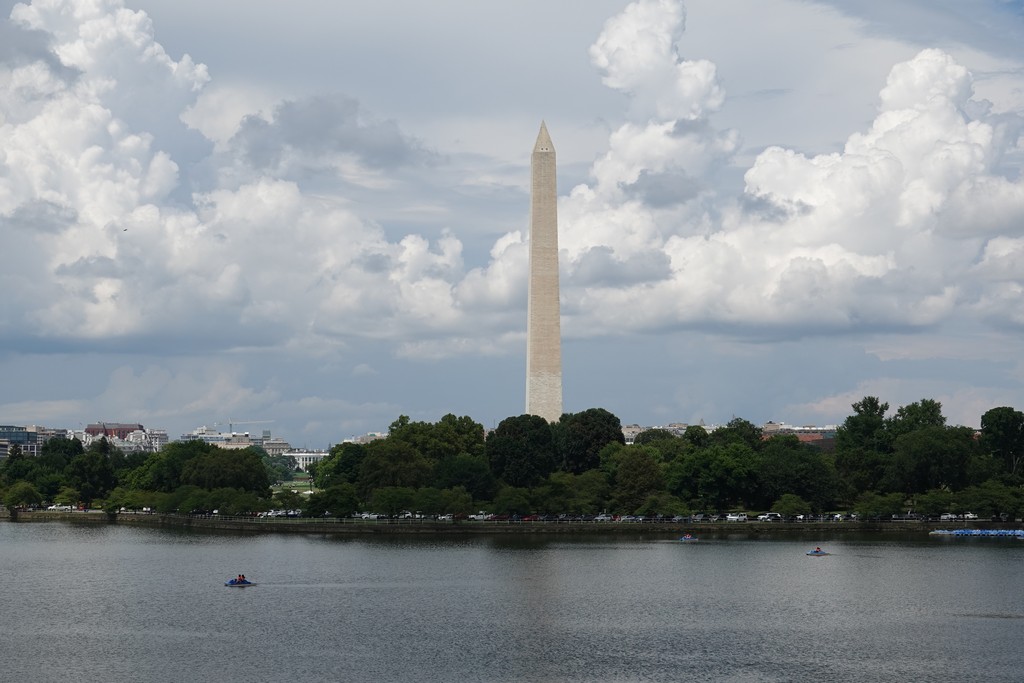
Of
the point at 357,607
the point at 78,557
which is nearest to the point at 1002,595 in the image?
the point at 357,607

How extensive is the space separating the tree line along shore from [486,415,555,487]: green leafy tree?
102mm

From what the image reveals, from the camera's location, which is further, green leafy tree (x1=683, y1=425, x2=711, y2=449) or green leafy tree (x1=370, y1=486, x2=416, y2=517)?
green leafy tree (x1=683, y1=425, x2=711, y2=449)

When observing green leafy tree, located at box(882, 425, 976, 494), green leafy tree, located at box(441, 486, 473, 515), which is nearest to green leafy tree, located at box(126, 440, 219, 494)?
→ green leafy tree, located at box(441, 486, 473, 515)

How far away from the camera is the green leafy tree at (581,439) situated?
115 m

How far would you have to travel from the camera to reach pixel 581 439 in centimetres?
11581

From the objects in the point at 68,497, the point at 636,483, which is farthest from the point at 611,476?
the point at 68,497

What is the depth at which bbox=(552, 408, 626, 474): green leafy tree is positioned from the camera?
378 ft

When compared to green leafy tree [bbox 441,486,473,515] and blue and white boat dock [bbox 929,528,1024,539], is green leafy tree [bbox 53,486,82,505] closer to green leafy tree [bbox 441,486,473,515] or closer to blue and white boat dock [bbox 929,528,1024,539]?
green leafy tree [bbox 441,486,473,515]

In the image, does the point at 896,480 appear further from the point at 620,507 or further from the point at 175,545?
the point at 175,545

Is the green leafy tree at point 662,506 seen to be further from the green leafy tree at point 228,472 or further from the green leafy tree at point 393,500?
the green leafy tree at point 228,472

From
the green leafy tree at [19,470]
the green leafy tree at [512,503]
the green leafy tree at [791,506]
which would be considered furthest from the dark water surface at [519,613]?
Result: the green leafy tree at [19,470]

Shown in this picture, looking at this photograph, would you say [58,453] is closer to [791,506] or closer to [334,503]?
[334,503]

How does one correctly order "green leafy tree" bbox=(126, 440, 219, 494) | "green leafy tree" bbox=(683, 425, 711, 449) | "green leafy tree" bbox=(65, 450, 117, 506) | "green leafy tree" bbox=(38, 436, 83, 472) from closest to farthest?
"green leafy tree" bbox=(683, 425, 711, 449)
"green leafy tree" bbox=(126, 440, 219, 494)
"green leafy tree" bbox=(65, 450, 117, 506)
"green leafy tree" bbox=(38, 436, 83, 472)

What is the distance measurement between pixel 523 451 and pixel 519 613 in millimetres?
50527
